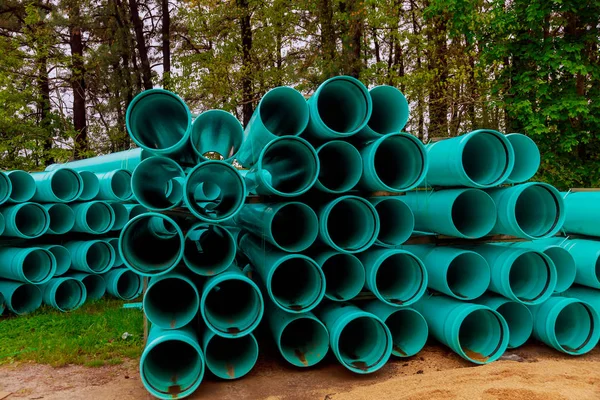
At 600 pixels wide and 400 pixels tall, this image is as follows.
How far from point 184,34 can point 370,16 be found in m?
8.69

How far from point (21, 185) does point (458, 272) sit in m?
6.43

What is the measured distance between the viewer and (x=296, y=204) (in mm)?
4129

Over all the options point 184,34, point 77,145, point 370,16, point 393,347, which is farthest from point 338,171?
point 184,34

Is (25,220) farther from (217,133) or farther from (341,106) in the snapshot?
(341,106)

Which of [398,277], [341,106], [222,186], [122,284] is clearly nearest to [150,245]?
[222,186]

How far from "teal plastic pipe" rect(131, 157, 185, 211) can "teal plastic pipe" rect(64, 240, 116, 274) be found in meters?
3.00

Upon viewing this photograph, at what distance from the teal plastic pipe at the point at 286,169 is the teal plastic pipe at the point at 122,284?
3918mm

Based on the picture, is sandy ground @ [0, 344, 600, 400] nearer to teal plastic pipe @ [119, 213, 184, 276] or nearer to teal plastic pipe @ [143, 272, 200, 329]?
teal plastic pipe @ [143, 272, 200, 329]

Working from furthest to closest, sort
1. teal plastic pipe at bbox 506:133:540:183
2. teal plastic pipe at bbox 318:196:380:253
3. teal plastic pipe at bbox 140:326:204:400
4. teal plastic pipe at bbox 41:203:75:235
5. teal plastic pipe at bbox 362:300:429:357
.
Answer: teal plastic pipe at bbox 41:203:75:235, teal plastic pipe at bbox 506:133:540:183, teal plastic pipe at bbox 362:300:429:357, teal plastic pipe at bbox 318:196:380:253, teal plastic pipe at bbox 140:326:204:400

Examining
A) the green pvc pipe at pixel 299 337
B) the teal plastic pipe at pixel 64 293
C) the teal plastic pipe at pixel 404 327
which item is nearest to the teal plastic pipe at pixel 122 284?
the teal plastic pipe at pixel 64 293

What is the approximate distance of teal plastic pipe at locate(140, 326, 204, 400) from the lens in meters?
3.57

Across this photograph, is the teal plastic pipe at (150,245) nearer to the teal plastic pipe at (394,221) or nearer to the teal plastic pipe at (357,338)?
the teal plastic pipe at (357,338)

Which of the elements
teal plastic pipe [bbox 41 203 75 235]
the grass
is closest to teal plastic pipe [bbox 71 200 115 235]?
teal plastic pipe [bbox 41 203 75 235]

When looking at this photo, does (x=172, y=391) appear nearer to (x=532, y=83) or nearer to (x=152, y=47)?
(x=532, y=83)
